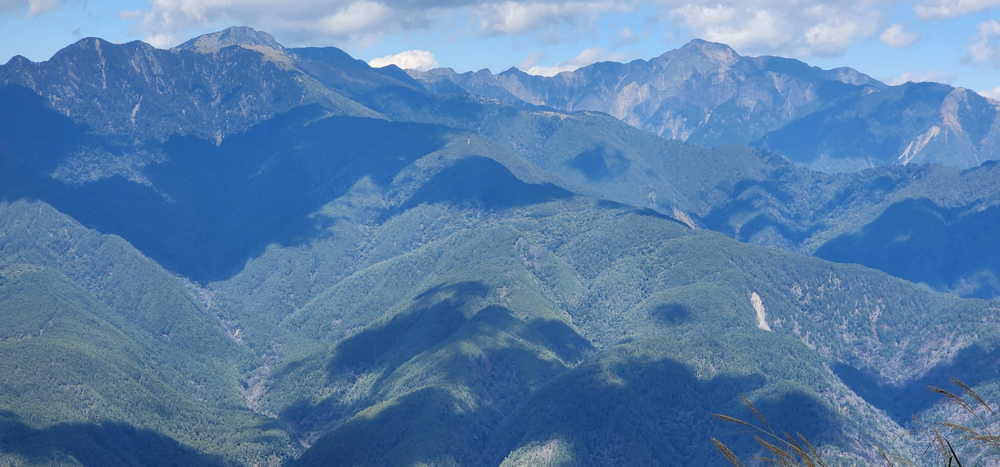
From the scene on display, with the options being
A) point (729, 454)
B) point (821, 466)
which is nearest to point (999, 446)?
point (821, 466)

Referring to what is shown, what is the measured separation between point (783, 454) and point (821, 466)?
1.18 meters

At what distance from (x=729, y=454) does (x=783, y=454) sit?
1.41m

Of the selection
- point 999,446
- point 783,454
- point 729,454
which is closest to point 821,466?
point 783,454

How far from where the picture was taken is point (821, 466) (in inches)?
796

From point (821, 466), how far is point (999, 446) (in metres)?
4.40

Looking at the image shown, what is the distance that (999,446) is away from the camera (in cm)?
2116

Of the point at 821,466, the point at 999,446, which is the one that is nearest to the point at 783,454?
the point at 821,466

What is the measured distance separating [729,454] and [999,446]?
5888mm

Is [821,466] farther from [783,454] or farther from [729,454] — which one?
[729,454]

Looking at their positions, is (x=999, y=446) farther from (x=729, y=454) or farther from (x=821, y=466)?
(x=729, y=454)

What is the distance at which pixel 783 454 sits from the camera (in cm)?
2130

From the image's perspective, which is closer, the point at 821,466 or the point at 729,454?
the point at 821,466

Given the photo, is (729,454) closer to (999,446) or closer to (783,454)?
(783,454)

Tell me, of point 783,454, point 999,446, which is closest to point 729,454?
point 783,454
